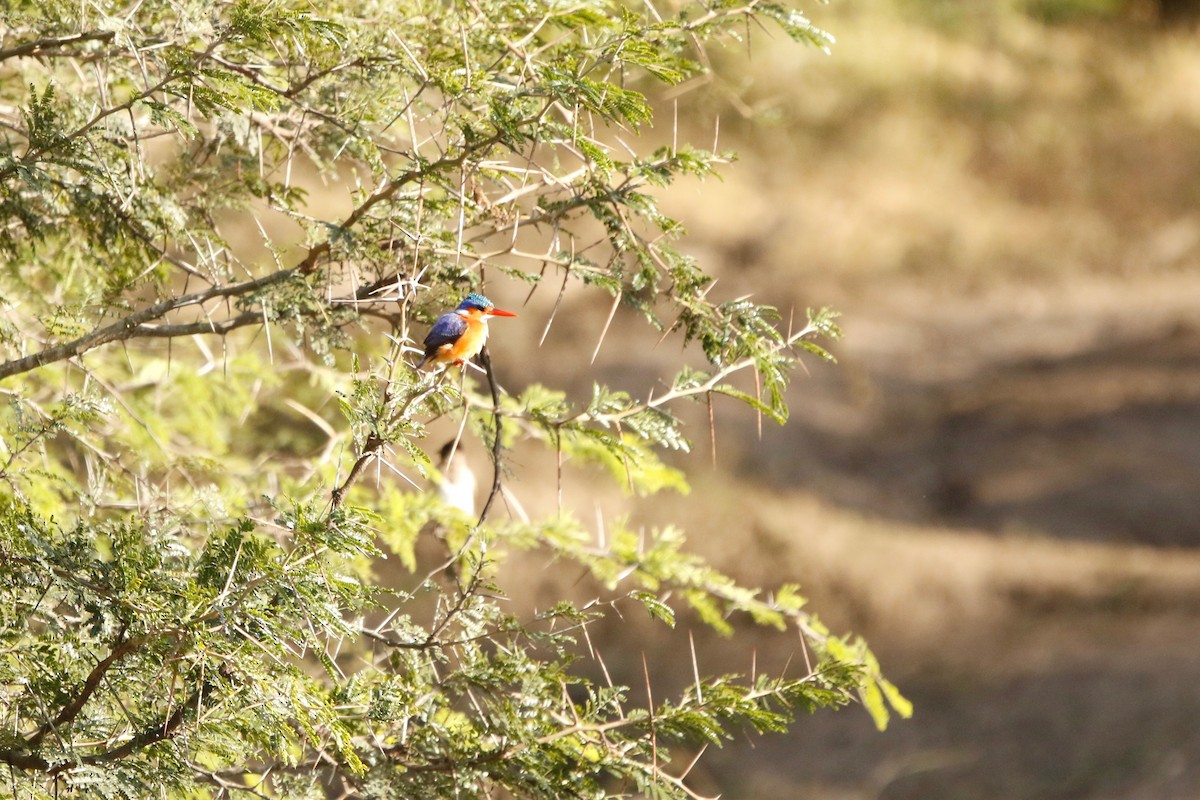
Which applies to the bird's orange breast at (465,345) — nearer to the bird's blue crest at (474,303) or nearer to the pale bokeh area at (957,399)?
the bird's blue crest at (474,303)

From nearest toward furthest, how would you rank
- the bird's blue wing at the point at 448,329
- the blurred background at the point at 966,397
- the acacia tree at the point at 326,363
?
the acacia tree at the point at 326,363
the bird's blue wing at the point at 448,329
the blurred background at the point at 966,397

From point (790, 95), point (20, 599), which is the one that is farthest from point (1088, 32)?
point (20, 599)

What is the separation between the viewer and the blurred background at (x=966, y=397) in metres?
11.4

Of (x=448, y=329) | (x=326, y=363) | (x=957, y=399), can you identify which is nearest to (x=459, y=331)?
(x=448, y=329)

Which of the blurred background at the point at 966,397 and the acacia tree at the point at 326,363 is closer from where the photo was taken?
the acacia tree at the point at 326,363

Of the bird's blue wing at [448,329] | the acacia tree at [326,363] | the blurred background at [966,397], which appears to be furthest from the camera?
the blurred background at [966,397]

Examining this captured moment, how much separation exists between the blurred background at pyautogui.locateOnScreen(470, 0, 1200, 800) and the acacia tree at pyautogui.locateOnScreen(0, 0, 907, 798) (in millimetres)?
7596

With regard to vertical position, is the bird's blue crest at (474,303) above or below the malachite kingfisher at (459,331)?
above

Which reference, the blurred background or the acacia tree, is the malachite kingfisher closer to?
the acacia tree

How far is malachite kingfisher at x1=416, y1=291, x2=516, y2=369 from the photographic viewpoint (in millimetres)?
3152

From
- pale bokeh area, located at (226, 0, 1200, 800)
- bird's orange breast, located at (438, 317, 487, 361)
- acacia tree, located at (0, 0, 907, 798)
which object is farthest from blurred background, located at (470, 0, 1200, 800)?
bird's orange breast, located at (438, 317, 487, 361)

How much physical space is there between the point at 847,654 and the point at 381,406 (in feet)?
8.16

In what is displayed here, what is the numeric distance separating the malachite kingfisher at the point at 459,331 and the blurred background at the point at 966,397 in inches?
314

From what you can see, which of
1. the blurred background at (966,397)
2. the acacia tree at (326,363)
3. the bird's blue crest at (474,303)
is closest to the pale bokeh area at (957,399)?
the blurred background at (966,397)
